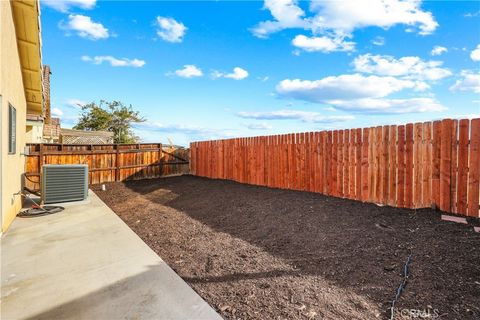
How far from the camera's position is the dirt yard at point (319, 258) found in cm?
216

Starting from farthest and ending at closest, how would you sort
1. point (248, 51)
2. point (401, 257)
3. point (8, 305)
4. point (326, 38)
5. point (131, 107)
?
1. point (131, 107)
2. point (248, 51)
3. point (326, 38)
4. point (401, 257)
5. point (8, 305)

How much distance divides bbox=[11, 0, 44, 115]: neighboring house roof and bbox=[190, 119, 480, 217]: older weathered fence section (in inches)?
246

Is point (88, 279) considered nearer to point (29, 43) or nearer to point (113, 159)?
point (29, 43)

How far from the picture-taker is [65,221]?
4520mm

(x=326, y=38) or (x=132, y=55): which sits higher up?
(x=132, y=55)

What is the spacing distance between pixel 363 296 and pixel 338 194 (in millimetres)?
3893

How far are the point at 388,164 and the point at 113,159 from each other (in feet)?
34.2

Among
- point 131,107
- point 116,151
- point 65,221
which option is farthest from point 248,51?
point 131,107

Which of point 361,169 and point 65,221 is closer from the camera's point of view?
point 65,221

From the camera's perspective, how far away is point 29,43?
5.43 m

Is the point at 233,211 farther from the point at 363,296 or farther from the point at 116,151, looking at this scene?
the point at 116,151

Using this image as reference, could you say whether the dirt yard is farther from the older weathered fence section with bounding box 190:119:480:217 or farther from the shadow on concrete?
the older weathered fence section with bounding box 190:119:480:217

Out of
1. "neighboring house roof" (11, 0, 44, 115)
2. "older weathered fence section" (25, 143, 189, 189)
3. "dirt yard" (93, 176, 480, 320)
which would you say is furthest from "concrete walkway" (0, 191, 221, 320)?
"older weathered fence section" (25, 143, 189, 189)

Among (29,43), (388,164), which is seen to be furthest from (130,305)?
(29,43)
